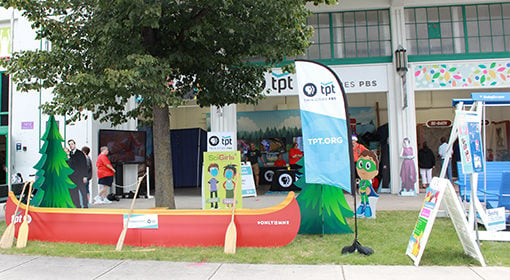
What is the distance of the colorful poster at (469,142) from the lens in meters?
5.35

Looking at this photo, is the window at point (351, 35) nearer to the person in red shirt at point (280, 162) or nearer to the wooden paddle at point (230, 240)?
the person in red shirt at point (280, 162)

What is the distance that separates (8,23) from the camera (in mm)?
12344

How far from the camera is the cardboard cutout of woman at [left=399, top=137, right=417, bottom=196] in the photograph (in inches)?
444

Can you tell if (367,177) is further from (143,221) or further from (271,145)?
(271,145)

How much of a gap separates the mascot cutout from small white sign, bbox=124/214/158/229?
12.8ft

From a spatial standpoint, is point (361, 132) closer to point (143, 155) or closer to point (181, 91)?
point (143, 155)

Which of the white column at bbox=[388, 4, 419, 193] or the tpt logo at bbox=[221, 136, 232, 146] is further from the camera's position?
the white column at bbox=[388, 4, 419, 193]

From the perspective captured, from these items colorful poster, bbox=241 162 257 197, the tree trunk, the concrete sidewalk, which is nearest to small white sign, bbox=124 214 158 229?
the concrete sidewalk

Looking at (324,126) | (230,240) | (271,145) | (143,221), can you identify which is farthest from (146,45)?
(271,145)

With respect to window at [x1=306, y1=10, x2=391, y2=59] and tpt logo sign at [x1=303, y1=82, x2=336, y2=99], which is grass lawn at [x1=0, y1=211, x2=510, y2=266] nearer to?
tpt logo sign at [x1=303, y1=82, x2=336, y2=99]

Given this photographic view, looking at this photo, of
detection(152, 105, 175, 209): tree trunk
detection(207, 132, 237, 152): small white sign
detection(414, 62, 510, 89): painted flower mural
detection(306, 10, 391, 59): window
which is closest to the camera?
detection(152, 105, 175, 209): tree trunk

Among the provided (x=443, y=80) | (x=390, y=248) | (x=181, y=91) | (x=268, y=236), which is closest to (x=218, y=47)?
(x=181, y=91)

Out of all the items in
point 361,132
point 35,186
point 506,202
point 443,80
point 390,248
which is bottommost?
point 390,248

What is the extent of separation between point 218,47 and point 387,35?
6.78m
